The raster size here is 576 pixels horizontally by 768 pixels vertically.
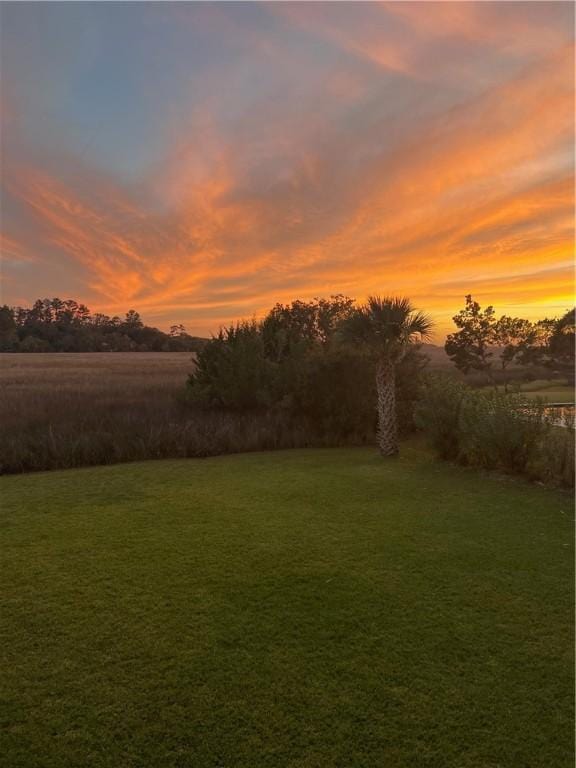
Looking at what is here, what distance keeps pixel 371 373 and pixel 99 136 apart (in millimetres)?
8811

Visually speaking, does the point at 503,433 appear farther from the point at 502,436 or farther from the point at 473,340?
the point at 473,340

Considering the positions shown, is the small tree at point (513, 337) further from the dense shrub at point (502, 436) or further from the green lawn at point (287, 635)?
the green lawn at point (287, 635)

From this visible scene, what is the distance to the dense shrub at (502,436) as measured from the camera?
303 inches

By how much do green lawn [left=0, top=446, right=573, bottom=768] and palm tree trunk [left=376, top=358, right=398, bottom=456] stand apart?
3.70m

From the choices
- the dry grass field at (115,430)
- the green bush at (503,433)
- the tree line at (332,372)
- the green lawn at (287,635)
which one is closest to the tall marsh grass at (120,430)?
the dry grass field at (115,430)

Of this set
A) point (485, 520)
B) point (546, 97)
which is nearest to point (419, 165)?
point (546, 97)

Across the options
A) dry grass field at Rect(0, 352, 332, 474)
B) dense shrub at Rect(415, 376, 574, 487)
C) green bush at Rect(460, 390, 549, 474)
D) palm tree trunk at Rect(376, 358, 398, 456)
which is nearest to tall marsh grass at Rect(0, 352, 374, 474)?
dry grass field at Rect(0, 352, 332, 474)

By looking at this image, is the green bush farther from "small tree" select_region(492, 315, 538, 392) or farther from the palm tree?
"small tree" select_region(492, 315, 538, 392)

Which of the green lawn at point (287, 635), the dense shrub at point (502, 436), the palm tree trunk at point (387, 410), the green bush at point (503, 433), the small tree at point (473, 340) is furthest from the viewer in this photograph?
the small tree at point (473, 340)

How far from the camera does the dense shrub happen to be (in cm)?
769

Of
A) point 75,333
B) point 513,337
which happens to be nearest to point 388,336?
point 513,337

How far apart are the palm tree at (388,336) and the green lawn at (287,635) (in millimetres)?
3794

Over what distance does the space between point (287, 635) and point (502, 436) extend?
6196 mm

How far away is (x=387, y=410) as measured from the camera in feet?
33.3
